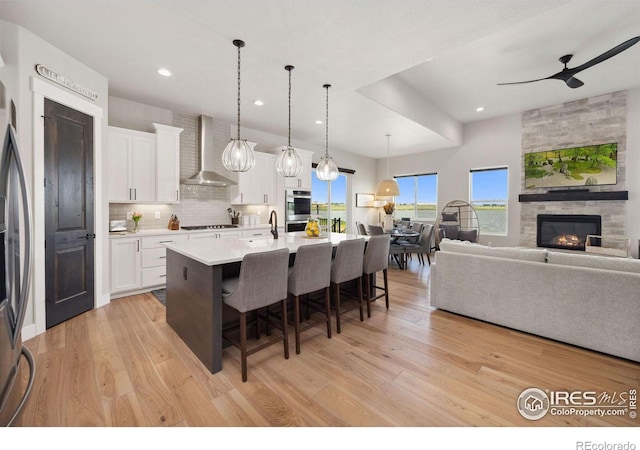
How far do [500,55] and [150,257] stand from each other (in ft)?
18.5

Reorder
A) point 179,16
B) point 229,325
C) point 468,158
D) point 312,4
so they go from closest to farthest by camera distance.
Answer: point 312,4, point 179,16, point 229,325, point 468,158

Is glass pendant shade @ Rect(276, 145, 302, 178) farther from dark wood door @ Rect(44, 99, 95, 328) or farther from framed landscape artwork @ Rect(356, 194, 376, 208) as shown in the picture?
framed landscape artwork @ Rect(356, 194, 376, 208)

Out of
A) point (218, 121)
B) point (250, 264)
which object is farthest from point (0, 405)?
point (218, 121)

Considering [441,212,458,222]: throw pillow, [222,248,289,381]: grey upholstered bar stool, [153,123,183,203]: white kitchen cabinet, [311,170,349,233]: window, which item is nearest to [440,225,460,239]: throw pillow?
[441,212,458,222]: throw pillow

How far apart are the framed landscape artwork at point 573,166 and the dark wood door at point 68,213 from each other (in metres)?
7.76

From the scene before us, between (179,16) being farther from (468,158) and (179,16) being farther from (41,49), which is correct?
(468,158)

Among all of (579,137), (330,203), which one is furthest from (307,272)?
(579,137)

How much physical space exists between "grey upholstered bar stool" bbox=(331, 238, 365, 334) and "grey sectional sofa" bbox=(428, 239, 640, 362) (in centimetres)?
107

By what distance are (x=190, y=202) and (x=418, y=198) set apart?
605 cm

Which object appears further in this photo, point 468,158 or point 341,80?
point 468,158

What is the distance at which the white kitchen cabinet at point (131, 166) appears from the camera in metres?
3.79

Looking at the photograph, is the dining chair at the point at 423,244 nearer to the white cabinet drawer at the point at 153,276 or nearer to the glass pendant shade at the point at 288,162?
the glass pendant shade at the point at 288,162

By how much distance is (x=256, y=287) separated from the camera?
2.07 m
